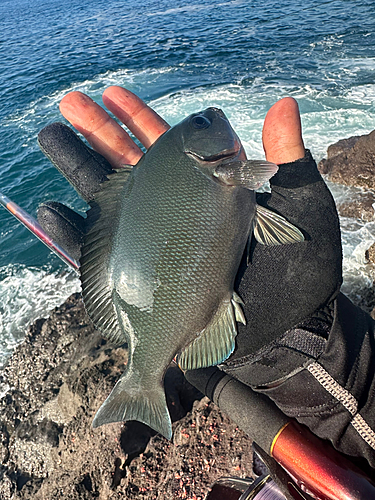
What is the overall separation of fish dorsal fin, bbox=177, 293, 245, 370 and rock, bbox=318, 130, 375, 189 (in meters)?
6.59

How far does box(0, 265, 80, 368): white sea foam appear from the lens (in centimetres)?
670

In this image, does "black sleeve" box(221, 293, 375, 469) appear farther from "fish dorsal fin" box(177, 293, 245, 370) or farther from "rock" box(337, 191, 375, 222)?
"rock" box(337, 191, 375, 222)

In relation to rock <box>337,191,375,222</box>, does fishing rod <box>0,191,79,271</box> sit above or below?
above

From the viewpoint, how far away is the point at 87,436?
3.67 m

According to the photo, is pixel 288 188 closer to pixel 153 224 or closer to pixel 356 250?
pixel 153 224

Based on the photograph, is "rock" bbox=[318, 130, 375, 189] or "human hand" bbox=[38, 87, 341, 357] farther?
"rock" bbox=[318, 130, 375, 189]

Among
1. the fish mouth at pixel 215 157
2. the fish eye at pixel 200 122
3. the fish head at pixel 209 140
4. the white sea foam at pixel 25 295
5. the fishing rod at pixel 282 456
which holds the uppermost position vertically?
the fish eye at pixel 200 122

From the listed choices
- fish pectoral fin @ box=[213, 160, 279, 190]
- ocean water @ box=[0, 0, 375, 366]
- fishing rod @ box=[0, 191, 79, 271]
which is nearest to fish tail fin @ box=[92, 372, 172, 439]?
fish pectoral fin @ box=[213, 160, 279, 190]

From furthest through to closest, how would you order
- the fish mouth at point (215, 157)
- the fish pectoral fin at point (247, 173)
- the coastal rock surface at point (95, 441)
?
the coastal rock surface at point (95, 441)
the fish mouth at point (215, 157)
the fish pectoral fin at point (247, 173)

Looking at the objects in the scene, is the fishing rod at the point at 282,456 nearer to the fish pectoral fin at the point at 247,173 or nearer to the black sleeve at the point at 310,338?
the black sleeve at the point at 310,338

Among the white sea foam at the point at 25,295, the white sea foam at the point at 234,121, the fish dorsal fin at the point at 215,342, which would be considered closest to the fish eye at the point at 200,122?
the fish dorsal fin at the point at 215,342

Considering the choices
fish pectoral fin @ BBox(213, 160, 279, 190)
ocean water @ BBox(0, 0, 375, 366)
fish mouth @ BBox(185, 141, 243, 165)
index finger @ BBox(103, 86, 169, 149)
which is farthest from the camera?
ocean water @ BBox(0, 0, 375, 366)

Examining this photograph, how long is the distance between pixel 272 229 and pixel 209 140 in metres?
0.73

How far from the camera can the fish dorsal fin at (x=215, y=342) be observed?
2035mm
